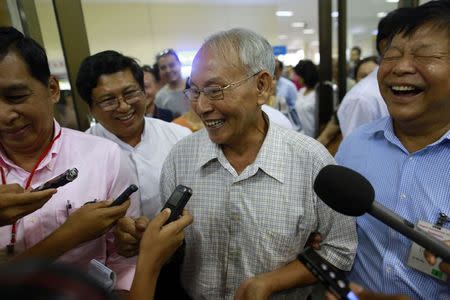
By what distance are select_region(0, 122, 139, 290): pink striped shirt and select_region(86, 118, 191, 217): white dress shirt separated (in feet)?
0.94

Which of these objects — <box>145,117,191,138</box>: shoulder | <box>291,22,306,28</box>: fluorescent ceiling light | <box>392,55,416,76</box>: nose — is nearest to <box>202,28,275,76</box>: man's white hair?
<box>392,55,416,76</box>: nose

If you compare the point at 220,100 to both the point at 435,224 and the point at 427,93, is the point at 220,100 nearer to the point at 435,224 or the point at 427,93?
the point at 427,93

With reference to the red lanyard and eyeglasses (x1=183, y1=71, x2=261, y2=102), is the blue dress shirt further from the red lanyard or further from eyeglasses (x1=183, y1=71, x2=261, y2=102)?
the red lanyard

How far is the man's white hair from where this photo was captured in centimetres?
106

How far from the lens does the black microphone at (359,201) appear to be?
54cm

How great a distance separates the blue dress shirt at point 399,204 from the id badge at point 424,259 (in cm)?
3

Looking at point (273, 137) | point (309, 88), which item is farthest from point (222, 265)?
point (309, 88)

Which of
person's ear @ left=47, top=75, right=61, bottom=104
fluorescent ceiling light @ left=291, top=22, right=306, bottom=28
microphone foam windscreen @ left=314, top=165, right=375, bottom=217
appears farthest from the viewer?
fluorescent ceiling light @ left=291, top=22, right=306, bottom=28

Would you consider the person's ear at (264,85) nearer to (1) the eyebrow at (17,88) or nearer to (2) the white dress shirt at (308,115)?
(1) the eyebrow at (17,88)

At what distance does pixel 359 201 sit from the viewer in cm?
64

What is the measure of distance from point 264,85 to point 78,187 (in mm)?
758

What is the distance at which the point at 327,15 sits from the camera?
331cm

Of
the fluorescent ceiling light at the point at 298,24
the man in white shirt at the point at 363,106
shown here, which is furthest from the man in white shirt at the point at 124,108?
the fluorescent ceiling light at the point at 298,24

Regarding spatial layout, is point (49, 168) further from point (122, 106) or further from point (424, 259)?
point (424, 259)
